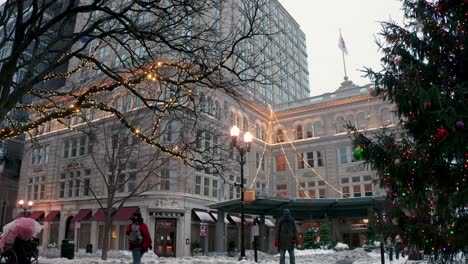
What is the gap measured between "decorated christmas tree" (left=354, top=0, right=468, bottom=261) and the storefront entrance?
27068 mm

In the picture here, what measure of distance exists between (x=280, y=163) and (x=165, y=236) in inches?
793

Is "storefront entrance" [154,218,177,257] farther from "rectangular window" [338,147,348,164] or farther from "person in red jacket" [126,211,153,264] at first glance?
"person in red jacket" [126,211,153,264]

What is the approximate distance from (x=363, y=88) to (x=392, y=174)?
4136 centimetres

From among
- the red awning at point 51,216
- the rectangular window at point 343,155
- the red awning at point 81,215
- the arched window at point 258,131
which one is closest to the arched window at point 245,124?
the arched window at point 258,131

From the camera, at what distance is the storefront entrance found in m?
35.1

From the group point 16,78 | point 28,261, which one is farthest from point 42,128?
point 28,261

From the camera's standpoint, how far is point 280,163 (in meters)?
51.3

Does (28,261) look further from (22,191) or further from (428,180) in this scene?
(22,191)

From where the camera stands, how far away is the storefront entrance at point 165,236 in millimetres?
35125

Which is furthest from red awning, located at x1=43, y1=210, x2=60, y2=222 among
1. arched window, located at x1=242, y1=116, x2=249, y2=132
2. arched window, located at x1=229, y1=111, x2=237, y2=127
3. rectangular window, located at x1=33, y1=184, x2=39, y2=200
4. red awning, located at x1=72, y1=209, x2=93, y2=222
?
arched window, located at x1=242, y1=116, x2=249, y2=132

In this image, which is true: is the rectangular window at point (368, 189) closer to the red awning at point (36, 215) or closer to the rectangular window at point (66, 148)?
the rectangular window at point (66, 148)

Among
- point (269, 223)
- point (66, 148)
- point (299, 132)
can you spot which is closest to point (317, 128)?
point (299, 132)

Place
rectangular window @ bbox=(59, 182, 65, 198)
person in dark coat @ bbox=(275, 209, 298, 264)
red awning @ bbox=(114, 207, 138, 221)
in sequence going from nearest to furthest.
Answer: person in dark coat @ bbox=(275, 209, 298, 264)
red awning @ bbox=(114, 207, 138, 221)
rectangular window @ bbox=(59, 182, 65, 198)

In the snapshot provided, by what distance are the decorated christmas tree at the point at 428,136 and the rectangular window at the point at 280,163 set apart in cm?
3993
